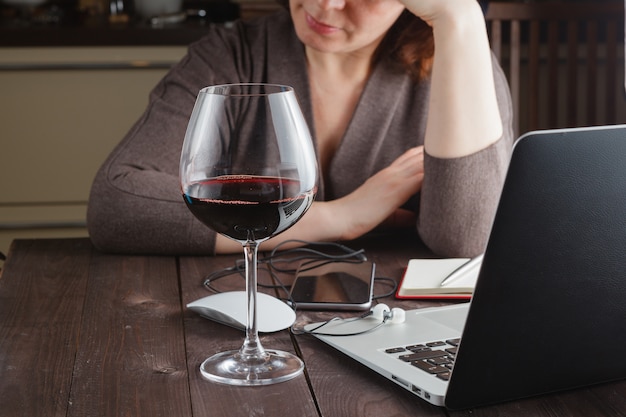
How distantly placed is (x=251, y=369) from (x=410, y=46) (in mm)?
925

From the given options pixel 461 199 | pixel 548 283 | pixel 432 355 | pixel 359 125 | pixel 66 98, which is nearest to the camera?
pixel 548 283

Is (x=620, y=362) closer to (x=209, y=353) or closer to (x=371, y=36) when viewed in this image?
(x=209, y=353)

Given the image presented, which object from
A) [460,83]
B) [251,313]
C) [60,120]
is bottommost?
[60,120]

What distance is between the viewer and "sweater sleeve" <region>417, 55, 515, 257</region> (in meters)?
1.22

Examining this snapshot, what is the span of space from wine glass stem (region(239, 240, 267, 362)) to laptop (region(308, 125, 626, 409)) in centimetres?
12

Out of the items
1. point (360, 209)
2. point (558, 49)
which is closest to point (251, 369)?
point (360, 209)

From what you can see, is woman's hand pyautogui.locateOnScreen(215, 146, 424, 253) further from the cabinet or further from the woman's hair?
the cabinet

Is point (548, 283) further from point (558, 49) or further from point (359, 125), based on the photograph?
point (558, 49)

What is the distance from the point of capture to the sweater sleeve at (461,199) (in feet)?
4.01

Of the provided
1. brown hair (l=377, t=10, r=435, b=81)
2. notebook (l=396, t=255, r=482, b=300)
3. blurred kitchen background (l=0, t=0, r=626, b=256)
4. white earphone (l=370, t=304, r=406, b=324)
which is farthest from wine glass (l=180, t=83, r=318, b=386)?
blurred kitchen background (l=0, t=0, r=626, b=256)

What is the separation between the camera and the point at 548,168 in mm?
606

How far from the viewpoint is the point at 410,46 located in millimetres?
1538

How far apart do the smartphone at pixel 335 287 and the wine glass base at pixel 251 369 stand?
0.49 feet

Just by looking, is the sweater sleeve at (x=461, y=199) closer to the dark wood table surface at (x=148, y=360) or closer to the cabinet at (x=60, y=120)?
the dark wood table surface at (x=148, y=360)
